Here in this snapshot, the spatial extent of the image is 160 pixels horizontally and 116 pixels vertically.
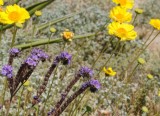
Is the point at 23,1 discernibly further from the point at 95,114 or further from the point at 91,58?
the point at 95,114

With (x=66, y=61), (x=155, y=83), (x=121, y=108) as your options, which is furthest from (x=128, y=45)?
(x=66, y=61)

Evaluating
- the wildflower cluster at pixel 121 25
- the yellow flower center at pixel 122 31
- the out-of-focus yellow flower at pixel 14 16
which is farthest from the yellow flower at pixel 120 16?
the out-of-focus yellow flower at pixel 14 16

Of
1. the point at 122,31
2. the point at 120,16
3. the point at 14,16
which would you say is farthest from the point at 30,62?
the point at 120,16

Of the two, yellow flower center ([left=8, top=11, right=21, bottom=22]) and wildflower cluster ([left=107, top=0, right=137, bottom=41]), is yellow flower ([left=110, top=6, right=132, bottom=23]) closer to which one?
wildflower cluster ([left=107, top=0, right=137, bottom=41])

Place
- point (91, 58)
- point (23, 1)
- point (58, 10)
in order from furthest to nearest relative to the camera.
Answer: point (23, 1) → point (58, 10) → point (91, 58)

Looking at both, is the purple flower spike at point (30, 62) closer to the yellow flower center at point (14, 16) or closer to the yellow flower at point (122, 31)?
the yellow flower center at point (14, 16)

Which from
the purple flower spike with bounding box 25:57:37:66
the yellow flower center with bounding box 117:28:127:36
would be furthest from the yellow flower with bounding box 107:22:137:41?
the purple flower spike with bounding box 25:57:37:66

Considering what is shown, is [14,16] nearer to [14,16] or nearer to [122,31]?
[14,16]

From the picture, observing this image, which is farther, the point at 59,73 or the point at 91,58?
the point at 91,58
